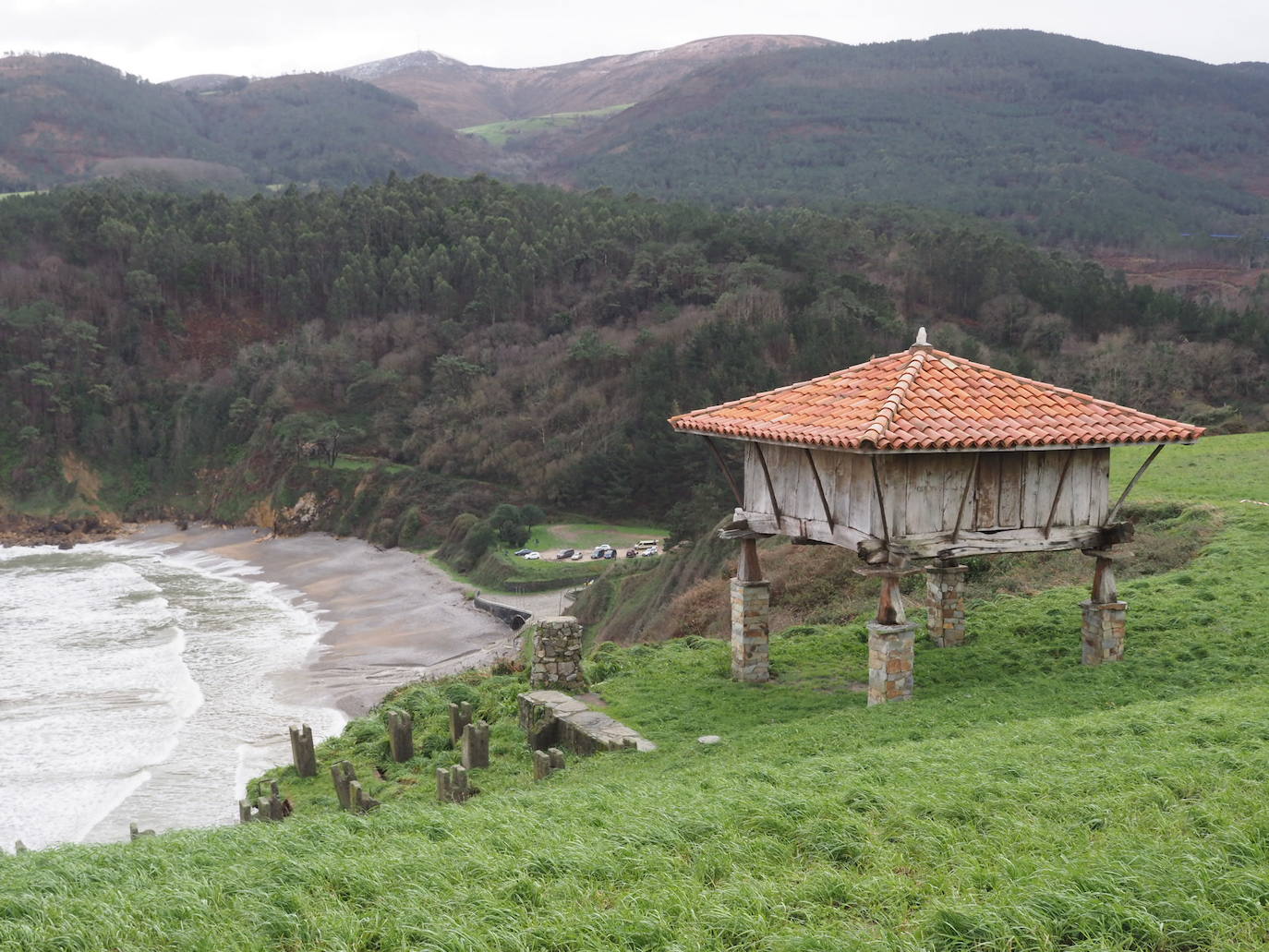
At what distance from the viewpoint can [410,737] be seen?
1759 cm

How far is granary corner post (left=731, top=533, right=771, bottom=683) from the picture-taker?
1678cm

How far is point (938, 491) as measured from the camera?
1392cm

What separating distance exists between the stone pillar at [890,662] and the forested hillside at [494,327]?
4973 cm

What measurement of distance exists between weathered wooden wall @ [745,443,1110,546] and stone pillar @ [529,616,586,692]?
445 cm

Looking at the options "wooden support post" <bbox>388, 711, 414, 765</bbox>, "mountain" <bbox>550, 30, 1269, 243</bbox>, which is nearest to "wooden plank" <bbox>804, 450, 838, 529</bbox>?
"wooden support post" <bbox>388, 711, 414, 765</bbox>

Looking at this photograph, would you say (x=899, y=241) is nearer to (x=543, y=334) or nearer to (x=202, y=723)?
(x=543, y=334)

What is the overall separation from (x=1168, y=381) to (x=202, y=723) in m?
57.4

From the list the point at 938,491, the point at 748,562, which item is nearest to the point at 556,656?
the point at 748,562

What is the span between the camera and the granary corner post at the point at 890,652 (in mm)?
14211

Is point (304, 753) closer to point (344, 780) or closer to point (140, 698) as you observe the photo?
point (344, 780)

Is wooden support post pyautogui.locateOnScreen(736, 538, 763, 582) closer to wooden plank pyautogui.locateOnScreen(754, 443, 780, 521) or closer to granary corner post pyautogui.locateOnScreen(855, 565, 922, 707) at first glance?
wooden plank pyautogui.locateOnScreen(754, 443, 780, 521)

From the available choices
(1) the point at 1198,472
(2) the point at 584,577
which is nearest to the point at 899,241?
(2) the point at 584,577

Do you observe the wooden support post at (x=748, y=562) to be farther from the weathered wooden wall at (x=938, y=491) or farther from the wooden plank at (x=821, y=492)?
the wooden plank at (x=821, y=492)

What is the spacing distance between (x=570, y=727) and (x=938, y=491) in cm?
594
